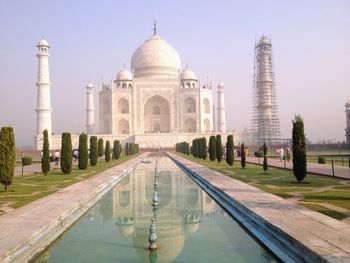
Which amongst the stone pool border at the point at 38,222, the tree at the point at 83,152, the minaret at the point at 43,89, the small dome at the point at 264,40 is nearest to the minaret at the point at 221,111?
the small dome at the point at 264,40

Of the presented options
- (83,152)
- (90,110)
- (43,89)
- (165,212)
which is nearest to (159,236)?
(165,212)

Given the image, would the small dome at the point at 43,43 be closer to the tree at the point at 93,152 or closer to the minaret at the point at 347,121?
the tree at the point at 93,152

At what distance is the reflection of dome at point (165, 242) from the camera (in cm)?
343

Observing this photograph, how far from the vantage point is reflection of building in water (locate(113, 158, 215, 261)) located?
3.97 meters

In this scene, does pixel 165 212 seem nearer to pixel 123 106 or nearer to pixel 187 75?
pixel 123 106

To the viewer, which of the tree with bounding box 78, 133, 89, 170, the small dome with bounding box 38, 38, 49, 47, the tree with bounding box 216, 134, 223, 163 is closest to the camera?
the tree with bounding box 78, 133, 89, 170

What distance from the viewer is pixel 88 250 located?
3.63m

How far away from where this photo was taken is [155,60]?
41.3m

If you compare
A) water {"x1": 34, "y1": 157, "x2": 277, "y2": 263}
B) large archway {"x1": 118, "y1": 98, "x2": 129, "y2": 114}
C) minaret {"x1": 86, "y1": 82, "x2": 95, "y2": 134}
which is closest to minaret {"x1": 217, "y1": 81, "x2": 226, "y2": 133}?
large archway {"x1": 118, "y1": 98, "x2": 129, "y2": 114}

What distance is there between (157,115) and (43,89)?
13.4 m

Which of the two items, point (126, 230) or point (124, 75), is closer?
point (126, 230)

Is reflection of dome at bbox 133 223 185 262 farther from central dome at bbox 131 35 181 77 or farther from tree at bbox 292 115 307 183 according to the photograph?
central dome at bbox 131 35 181 77

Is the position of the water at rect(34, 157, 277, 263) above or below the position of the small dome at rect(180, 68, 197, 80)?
below

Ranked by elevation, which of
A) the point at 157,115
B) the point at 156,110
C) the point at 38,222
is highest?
the point at 156,110
